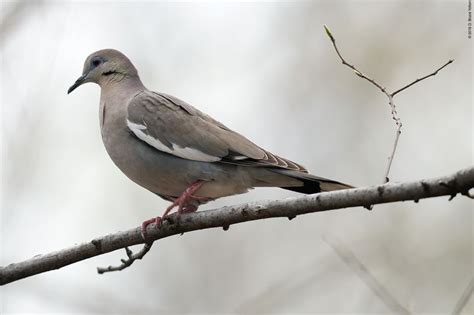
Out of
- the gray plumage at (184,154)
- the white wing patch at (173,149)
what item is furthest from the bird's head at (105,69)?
the white wing patch at (173,149)

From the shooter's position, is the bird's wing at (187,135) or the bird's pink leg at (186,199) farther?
the bird's wing at (187,135)

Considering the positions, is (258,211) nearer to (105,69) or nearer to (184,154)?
(184,154)

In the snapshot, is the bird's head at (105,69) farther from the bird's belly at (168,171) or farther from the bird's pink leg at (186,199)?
the bird's pink leg at (186,199)

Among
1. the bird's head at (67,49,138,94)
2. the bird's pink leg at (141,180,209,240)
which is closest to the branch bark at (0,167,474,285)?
the bird's pink leg at (141,180,209,240)

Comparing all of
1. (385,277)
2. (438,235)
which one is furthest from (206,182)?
(438,235)

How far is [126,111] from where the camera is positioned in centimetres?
535

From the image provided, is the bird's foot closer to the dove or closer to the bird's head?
the dove

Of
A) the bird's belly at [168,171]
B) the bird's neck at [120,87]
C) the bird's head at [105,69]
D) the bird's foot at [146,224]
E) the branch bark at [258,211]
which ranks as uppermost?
the bird's head at [105,69]

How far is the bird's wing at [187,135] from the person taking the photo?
4852 millimetres

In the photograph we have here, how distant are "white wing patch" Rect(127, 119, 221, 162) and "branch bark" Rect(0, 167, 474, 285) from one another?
0.63 m

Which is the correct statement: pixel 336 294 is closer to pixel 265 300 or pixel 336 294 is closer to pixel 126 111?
pixel 265 300

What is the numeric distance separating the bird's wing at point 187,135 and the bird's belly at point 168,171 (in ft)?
0.16

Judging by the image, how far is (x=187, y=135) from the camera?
5.13 metres

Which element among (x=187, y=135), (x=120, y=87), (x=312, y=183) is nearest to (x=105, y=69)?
(x=120, y=87)
